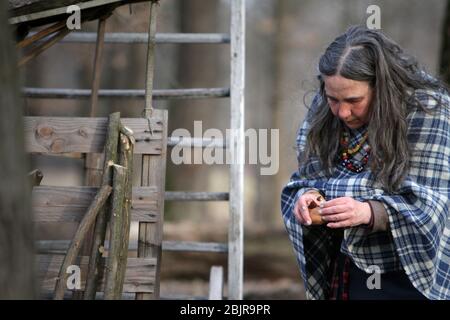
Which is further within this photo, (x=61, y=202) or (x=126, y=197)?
(x=61, y=202)

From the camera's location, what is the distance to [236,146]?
4555 millimetres

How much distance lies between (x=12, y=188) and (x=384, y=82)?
5.40ft

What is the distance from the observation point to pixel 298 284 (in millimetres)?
6508

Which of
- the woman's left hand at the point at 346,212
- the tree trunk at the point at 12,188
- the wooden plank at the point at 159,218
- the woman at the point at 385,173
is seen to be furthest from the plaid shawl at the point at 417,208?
the tree trunk at the point at 12,188

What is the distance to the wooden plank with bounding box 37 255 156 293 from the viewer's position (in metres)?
3.49

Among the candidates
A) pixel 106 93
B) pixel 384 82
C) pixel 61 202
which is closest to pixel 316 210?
pixel 384 82

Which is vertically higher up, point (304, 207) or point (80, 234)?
point (304, 207)

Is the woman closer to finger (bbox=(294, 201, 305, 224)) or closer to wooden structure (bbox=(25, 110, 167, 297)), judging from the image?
finger (bbox=(294, 201, 305, 224))

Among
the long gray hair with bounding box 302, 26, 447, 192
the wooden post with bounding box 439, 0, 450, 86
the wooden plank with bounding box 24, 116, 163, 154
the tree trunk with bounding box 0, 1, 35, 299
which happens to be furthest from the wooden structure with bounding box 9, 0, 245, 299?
the wooden post with bounding box 439, 0, 450, 86

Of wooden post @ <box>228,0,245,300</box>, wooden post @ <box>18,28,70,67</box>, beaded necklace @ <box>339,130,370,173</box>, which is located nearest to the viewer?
beaded necklace @ <box>339,130,370,173</box>

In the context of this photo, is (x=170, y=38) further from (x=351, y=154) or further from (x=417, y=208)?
(x=417, y=208)

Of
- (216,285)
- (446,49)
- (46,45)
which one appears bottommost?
(216,285)

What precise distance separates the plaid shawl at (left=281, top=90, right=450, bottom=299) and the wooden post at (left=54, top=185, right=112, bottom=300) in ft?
3.23
